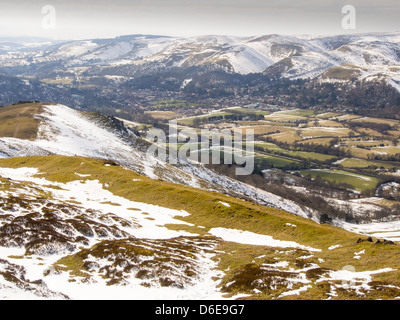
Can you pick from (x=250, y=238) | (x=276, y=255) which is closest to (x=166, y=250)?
(x=276, y=255)

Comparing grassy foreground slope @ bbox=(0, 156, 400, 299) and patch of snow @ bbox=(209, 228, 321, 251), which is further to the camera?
patch of snow @ bbox=(209, 228, 321, 251)

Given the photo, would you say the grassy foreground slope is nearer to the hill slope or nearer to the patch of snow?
the hill slope

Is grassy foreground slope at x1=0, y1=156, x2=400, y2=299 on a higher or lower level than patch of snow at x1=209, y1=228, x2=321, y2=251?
higher

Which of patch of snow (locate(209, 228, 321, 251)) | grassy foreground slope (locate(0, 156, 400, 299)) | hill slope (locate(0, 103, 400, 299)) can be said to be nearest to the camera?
grassy foreground slope (locate(0, 156, 400, 299))

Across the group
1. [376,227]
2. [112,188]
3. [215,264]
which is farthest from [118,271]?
[376,227]

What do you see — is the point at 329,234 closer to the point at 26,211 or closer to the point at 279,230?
the point at 279,230

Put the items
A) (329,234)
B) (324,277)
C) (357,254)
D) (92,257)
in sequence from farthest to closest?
(329,234)
(357,254)
(92,257)
(324,277)

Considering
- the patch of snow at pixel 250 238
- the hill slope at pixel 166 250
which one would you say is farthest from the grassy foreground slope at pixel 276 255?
the patch of snow at pixel 250 238

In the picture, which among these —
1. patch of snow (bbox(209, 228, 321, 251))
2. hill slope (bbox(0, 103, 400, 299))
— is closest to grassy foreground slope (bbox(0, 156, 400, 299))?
hill slope (bbox(0, 103, 400, 299))
